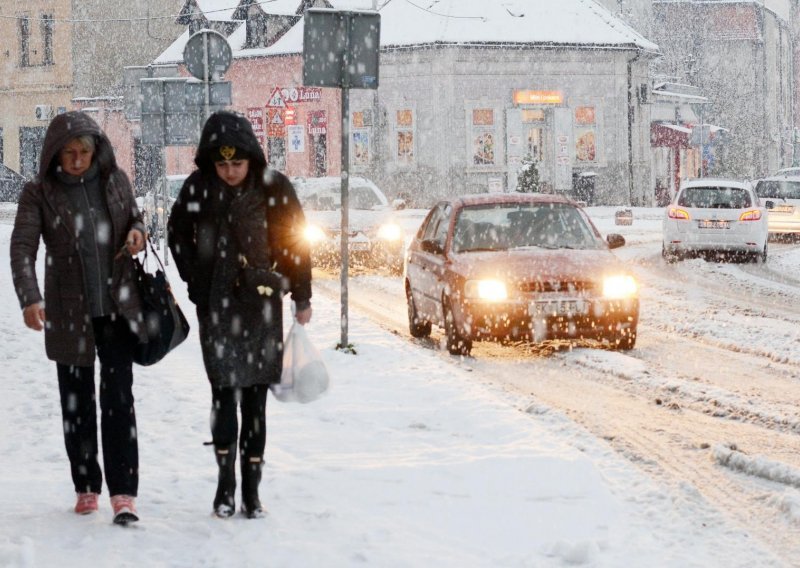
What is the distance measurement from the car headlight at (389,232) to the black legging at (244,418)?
52.3 ft

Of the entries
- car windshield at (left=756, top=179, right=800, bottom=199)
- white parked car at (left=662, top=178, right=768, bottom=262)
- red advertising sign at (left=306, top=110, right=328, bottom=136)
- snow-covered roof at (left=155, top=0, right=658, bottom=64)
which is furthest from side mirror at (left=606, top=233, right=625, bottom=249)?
red advertising sign at (left=306, top=110, right=328, bottom=136)

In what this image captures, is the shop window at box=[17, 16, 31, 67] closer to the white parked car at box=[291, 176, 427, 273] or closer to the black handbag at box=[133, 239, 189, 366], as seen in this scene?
the white parked car at box=[291, 176, 427, 273]

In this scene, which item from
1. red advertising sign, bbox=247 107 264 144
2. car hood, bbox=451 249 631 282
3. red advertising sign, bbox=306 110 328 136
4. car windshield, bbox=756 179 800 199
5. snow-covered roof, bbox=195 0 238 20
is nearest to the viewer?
car hood, bbox=451 249 631 282

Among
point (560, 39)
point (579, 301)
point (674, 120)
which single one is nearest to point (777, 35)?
point (674, 120)

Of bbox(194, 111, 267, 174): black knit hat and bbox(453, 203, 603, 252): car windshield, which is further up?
bbox(194, 111, 267, 174): black knit hat

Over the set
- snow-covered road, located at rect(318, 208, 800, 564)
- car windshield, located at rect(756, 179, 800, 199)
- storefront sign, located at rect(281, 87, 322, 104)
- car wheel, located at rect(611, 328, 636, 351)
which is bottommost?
snow-covered road, located at rect(318, 208, 800, 564)

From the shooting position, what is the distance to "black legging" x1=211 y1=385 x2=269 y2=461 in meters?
5.61

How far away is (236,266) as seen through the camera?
5.52 meters

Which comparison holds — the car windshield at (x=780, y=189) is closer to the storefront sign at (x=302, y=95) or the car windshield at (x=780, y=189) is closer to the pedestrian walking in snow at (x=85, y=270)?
the storefront sign at (x=302, y=95)

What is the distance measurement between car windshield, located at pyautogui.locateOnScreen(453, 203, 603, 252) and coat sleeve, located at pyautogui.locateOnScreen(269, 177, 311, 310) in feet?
21.4

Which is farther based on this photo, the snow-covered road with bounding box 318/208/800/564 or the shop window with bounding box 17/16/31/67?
the shop window with bounding box 17/16/31/67

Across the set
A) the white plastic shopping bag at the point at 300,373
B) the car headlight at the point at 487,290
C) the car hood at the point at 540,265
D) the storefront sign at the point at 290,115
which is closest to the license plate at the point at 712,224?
the car hood at the point at 540,265

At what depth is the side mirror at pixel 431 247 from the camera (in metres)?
12.3

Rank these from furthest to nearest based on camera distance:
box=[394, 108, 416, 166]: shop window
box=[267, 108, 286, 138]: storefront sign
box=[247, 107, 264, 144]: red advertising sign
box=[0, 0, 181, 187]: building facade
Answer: box=[0, 0, 181, 187]: building facade → box=[247, 107, 264, 144]: red advertising sign → box=[394, 108, 416, 166]: shop window → box=[267, 108, 286, 138]: storefront sign
